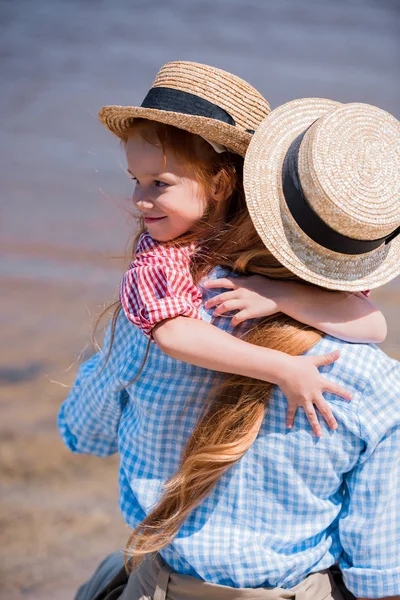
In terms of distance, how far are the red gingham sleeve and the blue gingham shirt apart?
0.19 feet

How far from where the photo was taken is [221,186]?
4.48ft

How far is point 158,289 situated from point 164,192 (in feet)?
0.64

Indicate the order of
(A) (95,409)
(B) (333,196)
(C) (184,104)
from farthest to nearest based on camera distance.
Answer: (A) (95,409) → (C) (184,104) → (B) (333,196)

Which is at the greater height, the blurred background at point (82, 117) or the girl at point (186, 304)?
the girl at point (186, 304)

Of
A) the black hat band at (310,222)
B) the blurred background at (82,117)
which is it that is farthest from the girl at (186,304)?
the blurred background at (82,117)

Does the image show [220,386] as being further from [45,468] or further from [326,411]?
[45,468]

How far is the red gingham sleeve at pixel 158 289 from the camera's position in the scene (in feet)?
3.89

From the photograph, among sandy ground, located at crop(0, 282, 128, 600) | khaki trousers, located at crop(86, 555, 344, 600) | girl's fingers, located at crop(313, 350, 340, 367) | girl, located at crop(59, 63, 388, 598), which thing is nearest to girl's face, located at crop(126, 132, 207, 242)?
girl, located at crop(59, 63, 388, 598)

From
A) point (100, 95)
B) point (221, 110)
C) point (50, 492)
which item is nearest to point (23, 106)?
point (100, 95)

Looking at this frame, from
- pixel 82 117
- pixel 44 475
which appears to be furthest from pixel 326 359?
pixel 82 117

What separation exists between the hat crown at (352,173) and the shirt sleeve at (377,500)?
0.76 feet

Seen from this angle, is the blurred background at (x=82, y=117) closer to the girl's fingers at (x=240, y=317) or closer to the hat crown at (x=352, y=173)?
the girl's fingers at (x=240, y=317)

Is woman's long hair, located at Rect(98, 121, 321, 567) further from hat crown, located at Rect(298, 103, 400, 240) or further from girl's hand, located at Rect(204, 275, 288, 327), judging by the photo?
hat crown, located at Rect(298, 103, 400, 240)

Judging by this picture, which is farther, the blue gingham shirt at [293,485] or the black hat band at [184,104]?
the black hat band at [184,104]
